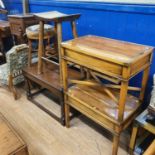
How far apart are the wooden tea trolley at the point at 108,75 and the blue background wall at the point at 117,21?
0.89 ft

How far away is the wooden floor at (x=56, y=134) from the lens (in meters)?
1.58

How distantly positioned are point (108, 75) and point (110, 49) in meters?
0.20

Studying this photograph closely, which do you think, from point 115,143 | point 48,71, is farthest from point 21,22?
point 115,143

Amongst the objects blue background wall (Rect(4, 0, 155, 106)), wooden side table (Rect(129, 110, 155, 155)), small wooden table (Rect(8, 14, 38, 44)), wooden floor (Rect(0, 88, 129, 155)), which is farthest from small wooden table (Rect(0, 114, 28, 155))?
small wooden table (Rect(8, 14, 38, 44))

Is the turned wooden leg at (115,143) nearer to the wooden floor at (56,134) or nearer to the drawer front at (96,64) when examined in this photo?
the wooden floor at (56,134)

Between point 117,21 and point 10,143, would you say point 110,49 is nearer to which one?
point 117,21

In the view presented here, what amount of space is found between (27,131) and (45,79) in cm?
55

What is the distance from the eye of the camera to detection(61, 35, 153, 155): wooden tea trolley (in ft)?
3.56

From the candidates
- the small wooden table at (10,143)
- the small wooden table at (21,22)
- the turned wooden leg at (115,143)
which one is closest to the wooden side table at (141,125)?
the turned wooden leg at (115,143)

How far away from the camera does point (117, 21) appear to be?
163cm

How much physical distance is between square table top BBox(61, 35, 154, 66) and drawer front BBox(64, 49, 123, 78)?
36mm

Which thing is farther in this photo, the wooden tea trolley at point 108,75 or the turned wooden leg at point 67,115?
the turned wooden leg at point 67,115

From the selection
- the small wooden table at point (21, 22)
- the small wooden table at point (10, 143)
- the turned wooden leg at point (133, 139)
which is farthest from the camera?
the small wooden table at point (21, 22)

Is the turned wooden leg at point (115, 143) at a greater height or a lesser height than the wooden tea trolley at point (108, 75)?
lesser
